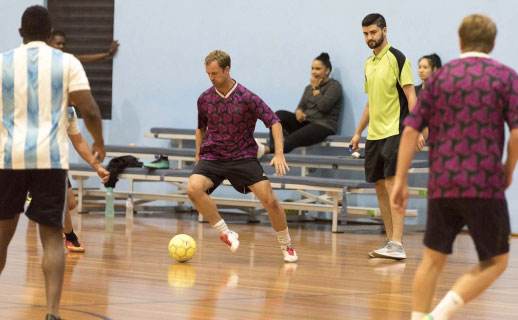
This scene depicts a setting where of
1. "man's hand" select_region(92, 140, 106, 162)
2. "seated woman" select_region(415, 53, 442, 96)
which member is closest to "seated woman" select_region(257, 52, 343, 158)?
"seated woman" select_region(415, 53, 442, 96)

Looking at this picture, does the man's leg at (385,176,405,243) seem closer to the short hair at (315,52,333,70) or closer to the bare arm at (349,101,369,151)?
the bare arm at (349,101,369,151)

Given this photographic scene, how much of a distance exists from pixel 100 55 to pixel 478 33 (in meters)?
10.2

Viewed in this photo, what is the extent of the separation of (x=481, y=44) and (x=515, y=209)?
724cm

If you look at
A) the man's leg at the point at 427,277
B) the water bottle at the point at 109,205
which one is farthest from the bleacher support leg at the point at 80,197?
the man's leg at the point at 427,277

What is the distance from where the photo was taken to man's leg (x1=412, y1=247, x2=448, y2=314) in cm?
389

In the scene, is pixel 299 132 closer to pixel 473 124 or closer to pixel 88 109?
pixel 88 109

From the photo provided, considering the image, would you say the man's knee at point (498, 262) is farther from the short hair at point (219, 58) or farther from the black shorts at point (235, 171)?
the short hair at point (219, 58)

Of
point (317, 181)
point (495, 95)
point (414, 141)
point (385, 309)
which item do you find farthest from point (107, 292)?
point (317, 181)

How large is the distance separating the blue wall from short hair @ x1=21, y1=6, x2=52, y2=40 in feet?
24.4

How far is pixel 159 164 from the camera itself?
467 inches

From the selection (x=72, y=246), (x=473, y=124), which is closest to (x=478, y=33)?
(x=473, y=124)

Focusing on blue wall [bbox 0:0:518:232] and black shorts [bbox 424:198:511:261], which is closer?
black shorts [bbox 424:198:511:261]

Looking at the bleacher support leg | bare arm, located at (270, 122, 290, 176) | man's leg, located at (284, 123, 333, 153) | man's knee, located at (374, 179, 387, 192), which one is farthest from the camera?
the bleacher support leg

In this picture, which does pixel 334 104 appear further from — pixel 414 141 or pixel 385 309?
pixel 414 141
